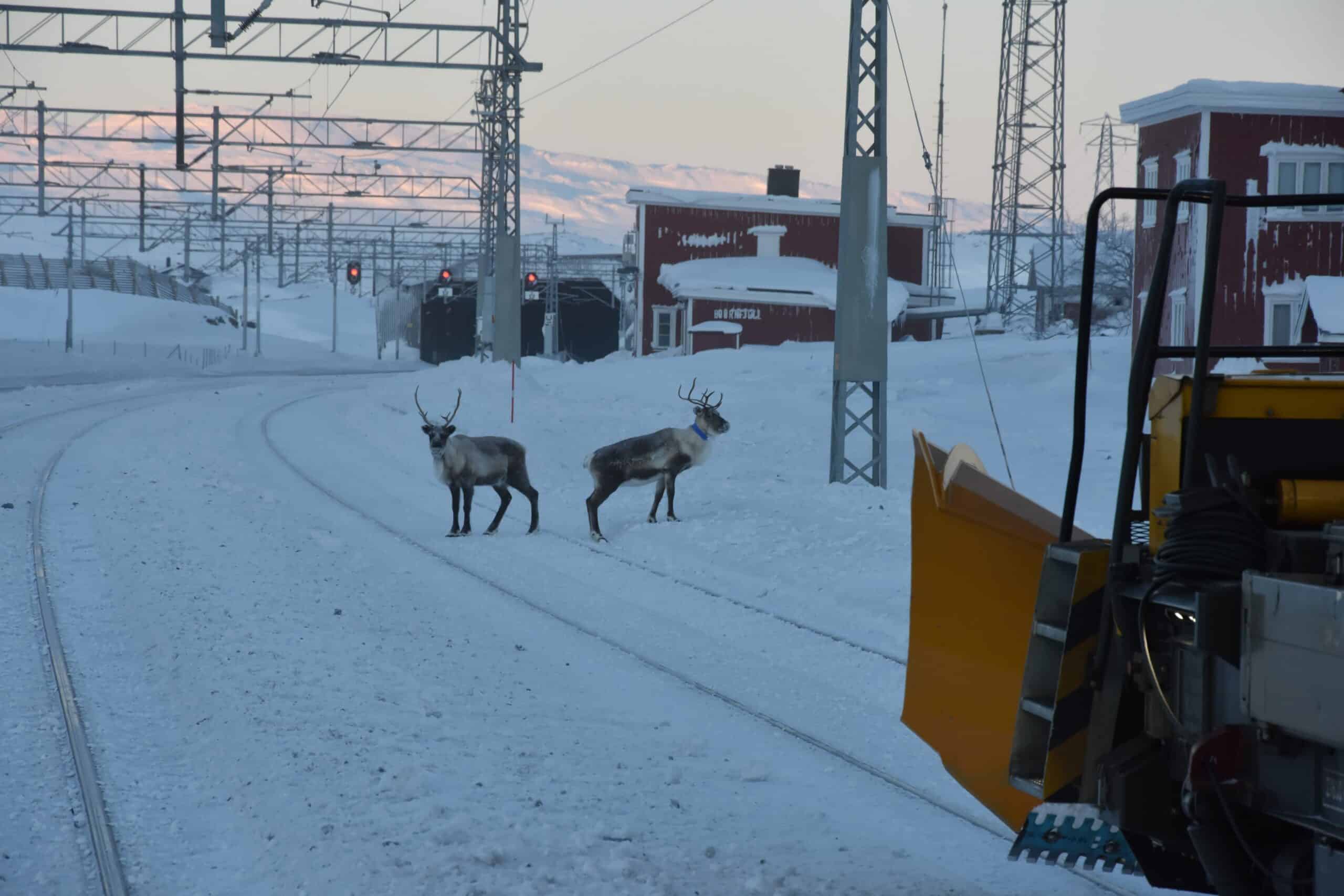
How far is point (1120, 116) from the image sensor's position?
97.8 ft

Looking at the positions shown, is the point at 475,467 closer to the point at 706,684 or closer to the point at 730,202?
the point at 706,684

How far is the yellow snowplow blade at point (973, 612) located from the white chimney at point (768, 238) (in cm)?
4393

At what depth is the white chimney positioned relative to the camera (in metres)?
48.3

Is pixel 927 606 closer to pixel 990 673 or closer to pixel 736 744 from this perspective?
pixel 990 673

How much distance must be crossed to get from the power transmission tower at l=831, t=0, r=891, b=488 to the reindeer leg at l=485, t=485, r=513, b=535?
4251 mm

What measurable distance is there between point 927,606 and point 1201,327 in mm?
1699

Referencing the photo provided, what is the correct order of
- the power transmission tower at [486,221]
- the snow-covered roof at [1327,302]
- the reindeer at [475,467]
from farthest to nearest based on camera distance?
the power transmission tower at [486,221] → the snow-covered roof at [1327,302] → the reindeer at [475,467]

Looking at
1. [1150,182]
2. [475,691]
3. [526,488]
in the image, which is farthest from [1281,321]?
[475,691]

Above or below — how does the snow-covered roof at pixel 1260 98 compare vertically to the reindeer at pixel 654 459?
above

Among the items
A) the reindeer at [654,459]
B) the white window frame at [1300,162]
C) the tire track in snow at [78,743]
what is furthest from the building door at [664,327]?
the tire track in snow at [78,743]

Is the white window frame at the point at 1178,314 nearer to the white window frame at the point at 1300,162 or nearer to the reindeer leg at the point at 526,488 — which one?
the white window frame at the point at 1300,162

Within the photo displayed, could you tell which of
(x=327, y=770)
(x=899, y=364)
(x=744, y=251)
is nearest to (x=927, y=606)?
(x=327, y=770)

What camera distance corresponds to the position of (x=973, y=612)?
16.0 feet

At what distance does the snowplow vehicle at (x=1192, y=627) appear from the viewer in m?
3.36
